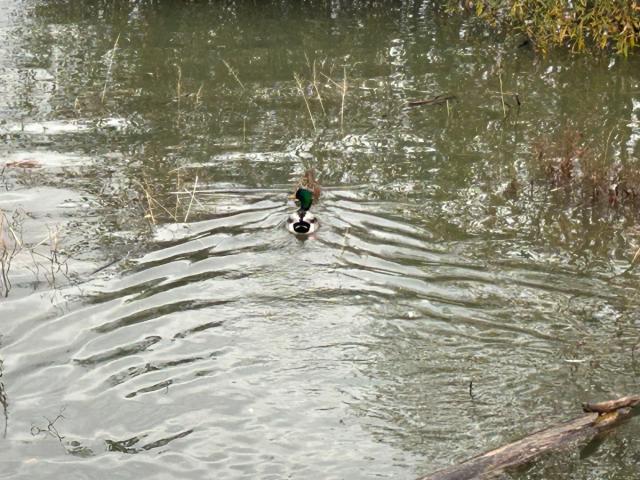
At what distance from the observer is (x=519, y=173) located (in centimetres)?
1109

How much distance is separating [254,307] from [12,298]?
204 centimetres

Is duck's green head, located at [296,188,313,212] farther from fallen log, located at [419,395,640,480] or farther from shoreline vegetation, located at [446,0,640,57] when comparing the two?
shoreline vegetation, located at [446,0,640,57]

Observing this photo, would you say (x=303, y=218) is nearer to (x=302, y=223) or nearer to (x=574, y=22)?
(x=302, y=223)

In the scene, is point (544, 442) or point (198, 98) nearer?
point (544, 442)

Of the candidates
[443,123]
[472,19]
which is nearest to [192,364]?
[443,123]

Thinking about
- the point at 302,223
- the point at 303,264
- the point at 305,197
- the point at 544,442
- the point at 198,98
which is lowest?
the point at 544,442

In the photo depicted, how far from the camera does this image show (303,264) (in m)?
8.97

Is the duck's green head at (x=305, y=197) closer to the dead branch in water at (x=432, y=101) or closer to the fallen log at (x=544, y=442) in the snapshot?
the dead branch in water at (x=432, y=101)

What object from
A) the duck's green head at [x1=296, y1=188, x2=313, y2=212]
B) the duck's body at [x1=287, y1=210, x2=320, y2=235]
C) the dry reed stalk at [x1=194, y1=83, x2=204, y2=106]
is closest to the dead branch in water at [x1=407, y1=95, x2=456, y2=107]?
the dry reed stalk at [x1=194, y1=83, x2=204, y2=106]

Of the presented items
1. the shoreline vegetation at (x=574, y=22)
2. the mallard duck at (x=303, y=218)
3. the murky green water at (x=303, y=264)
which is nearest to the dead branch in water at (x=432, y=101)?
the murky green water at (x=303, y=264)

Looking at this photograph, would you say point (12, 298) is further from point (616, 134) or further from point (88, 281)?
point (616, 134)

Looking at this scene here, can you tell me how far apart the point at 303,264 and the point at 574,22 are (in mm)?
7490

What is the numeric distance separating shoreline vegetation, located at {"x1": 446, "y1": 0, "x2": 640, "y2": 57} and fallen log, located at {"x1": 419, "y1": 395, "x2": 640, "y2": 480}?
8.42 m

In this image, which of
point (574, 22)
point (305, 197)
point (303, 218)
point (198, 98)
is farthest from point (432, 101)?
point (303, 218)
